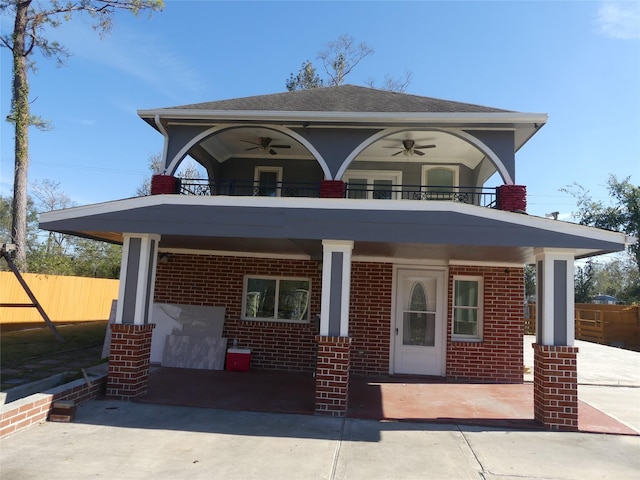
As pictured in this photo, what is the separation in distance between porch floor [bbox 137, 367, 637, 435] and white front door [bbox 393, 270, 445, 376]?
1.19ft

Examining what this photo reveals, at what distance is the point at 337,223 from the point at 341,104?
14.0ft

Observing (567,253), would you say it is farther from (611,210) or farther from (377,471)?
(611,210)

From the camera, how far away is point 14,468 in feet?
14.6

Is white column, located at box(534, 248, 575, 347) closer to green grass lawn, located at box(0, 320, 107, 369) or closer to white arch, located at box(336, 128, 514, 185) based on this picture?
white arch, located at box(336, 128, 514, 185)

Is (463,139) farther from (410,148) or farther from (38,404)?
(38,404)

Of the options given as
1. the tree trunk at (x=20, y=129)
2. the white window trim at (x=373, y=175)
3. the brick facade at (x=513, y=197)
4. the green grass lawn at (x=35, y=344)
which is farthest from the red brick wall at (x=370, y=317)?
the tree trunk at (x=20, y=129)

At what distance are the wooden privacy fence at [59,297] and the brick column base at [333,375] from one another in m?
14.5

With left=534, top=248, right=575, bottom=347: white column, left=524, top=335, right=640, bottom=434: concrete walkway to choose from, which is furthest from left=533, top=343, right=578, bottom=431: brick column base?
left=524, top=335, right=640, bottom=434: concrete walkway

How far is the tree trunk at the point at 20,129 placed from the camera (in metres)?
17.8

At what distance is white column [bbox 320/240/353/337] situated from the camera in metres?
6.78

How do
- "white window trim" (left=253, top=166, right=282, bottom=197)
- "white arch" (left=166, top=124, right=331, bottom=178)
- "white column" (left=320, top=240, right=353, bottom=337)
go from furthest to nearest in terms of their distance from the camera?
"white window trim" (left=253, top=166, right=282, bottom=197)
"white arch" (left=166, top=124, right=331, bottom=178)
"white column" (left=320, top=240, right=353, bottom=337)

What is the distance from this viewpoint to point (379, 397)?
796 cm

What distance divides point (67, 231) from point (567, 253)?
7377mm

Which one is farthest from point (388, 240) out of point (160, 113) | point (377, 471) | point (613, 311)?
point (613, 311)
